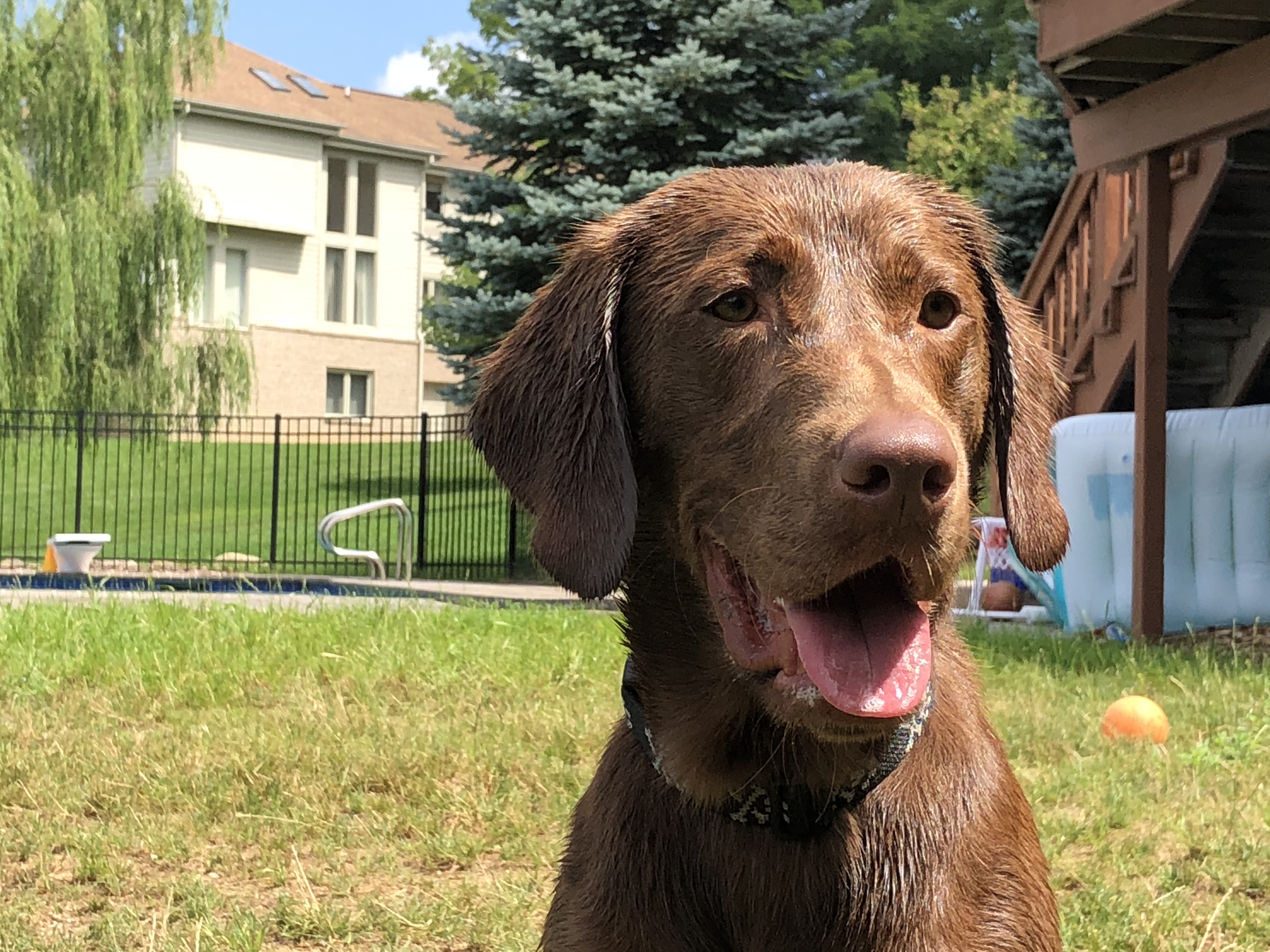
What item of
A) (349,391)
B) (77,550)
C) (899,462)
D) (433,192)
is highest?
(433,192)

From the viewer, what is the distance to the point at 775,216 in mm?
2285

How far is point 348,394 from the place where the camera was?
118ft

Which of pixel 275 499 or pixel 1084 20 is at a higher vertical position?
pixel 1084 20

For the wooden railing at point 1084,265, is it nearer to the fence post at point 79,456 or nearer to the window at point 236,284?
the fence post at point 79,456

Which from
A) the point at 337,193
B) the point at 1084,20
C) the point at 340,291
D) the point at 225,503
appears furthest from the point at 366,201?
the point at 1084,20

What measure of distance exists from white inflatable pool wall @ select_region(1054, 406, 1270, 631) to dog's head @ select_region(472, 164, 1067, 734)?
6093 millimetres

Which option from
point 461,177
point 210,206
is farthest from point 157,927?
point 210,206

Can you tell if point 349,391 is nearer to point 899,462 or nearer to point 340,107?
point 340,107

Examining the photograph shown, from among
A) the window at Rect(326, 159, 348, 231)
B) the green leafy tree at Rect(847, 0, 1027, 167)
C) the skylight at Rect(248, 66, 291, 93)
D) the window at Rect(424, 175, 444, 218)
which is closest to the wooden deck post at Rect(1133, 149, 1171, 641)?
the green leafy tree at Rect(847, 0, 1027, 167)

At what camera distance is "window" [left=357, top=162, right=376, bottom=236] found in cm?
3619

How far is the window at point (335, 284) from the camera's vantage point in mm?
35500

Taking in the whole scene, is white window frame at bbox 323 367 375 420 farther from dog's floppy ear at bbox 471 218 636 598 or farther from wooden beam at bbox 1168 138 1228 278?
dog's floppy ear at bbox 471 218 636 598

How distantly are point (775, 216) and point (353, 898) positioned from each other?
2.26 metres

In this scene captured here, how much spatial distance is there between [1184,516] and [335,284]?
98.4 feet
